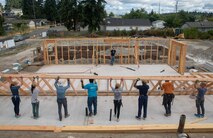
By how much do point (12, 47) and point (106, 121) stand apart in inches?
929

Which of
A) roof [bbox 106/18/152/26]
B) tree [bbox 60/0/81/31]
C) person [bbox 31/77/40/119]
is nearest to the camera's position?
person [bbox 31/77/40/119]

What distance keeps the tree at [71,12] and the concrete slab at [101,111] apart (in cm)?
3289

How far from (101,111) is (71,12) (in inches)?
1396

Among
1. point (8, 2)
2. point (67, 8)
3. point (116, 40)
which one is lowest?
point (116, 40)

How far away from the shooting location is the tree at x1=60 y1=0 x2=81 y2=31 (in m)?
40.4

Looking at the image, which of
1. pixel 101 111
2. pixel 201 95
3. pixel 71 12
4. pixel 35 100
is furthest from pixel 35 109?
pixel 71 12

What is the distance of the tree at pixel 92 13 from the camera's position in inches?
1535

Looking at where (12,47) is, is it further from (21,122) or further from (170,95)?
(170,95)

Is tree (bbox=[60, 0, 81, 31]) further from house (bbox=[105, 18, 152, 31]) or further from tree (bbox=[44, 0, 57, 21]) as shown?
tree (bbox=[44, 0, 57, 21])

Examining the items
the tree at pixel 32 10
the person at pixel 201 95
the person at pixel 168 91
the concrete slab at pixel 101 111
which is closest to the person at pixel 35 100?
the concrete slab at pixel 101 111

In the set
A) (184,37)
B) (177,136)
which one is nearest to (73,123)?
(177,136)

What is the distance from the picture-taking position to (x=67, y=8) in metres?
41.6

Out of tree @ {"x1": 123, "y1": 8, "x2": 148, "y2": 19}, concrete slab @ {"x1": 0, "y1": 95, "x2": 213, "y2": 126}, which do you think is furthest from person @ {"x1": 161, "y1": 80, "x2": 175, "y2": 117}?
tree @ {"x1": 123, "y1": 8, "x2": 148, "y2": 19}

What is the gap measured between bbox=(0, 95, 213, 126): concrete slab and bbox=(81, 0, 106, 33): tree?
102 feet
